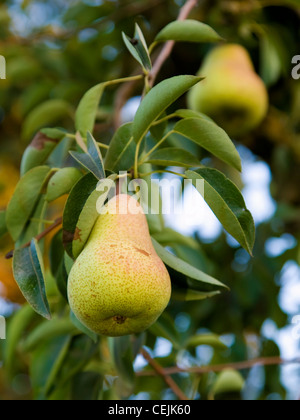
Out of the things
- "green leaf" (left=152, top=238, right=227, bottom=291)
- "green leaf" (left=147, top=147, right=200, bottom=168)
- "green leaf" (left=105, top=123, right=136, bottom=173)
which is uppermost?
"green leaf" (left=105, top=123, right=136, bottom=173)

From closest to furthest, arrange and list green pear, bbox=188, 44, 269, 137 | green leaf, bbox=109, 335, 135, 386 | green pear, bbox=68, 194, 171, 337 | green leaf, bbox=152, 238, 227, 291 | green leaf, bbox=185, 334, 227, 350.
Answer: green pear, bbox=68, 194, 171, 337, green leaf, bbox=152, 238, 227, 291, green leaf, bbox=109, 335, 135, 386, green leaf, bbox=185, 334, 227, 350, green pear, bbox=188, 44, 269, 137

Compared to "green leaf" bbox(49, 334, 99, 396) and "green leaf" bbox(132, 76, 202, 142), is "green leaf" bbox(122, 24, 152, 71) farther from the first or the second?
"green leaf" bbox(49, 334, 99, 396)

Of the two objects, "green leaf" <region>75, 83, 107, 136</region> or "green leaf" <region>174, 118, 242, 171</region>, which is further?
"green leaf" <region>75, 83, 107, 136</region>

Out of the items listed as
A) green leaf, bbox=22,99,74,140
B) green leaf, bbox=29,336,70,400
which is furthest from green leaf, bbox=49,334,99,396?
green leaf, bbox=22,99,74,140

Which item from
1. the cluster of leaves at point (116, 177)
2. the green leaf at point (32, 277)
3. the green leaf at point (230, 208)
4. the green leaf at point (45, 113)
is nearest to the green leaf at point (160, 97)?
the cluster of leaves at point (116, 177)

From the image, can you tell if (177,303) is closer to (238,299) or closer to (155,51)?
(238,299)

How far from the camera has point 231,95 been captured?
156 cm

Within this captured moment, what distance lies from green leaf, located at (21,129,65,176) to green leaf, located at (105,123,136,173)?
0.11 m

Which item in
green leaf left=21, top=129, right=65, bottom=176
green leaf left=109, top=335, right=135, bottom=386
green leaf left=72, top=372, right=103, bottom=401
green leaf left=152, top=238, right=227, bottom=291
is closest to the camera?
green leaf left=152, top=238, right=227, bottom=291

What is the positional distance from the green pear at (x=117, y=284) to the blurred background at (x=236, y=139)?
Answer: 971mm

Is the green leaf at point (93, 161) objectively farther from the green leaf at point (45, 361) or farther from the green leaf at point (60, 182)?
the green leaf at point (45, 361)

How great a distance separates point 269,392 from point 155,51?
3.71 feet

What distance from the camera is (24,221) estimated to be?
87 centimetres

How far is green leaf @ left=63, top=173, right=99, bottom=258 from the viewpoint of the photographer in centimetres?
73
